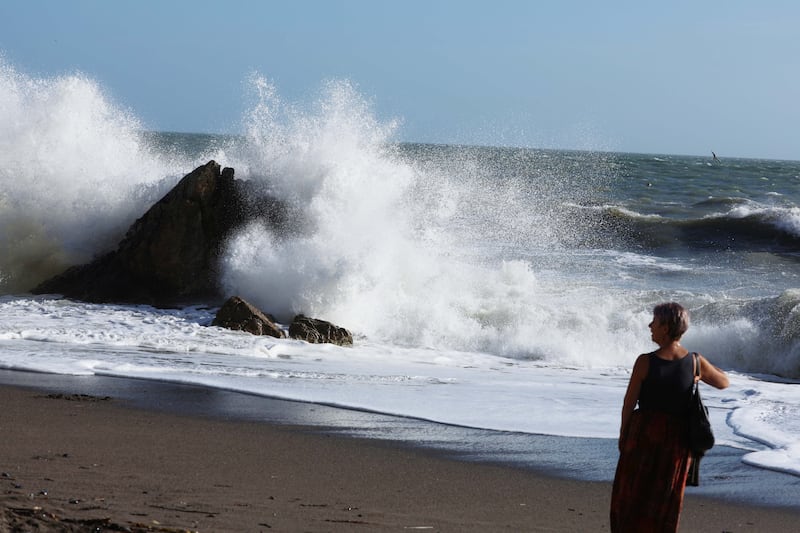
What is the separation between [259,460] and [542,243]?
54.1ft

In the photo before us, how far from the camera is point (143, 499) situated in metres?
4.63

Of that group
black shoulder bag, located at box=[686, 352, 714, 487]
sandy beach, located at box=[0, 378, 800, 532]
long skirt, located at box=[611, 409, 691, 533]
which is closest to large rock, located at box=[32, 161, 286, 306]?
sandy beach, located at box=[0, 378, 800, 532]

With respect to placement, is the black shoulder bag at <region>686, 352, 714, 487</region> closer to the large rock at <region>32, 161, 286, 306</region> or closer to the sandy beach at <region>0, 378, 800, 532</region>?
the sandy beach at <region>0, 378, 800, 532</region>

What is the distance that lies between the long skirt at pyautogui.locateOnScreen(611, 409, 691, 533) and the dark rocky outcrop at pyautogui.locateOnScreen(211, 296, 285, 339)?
7.32m

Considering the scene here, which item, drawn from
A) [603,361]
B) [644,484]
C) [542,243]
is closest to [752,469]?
[644,484]

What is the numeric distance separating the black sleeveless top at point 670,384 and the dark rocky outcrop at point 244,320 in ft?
24.2

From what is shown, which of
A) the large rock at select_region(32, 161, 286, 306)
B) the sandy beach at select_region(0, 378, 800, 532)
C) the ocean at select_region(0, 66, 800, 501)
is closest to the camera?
the sandy beach at select_region(0, 378, 800, 532)

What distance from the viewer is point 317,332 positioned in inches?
438

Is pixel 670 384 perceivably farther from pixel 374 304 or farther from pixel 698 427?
pixel 374 304

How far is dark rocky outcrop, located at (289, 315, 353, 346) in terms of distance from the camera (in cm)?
1102

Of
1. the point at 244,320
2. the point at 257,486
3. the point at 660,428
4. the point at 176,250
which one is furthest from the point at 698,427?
the point at 176,250

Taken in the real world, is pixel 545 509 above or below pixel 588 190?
below

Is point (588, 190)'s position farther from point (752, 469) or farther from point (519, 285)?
point (752, 469)

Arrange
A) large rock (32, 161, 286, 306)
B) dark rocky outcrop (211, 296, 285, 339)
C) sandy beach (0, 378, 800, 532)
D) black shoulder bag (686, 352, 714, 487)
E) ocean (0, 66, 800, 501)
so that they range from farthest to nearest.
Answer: large rock (32, 161, 286, 306) → dark rocky outcrop (211, 296, 285, 339) → ocean (0, 66, 800, 501) → sandy beach (0, 378, 800, 532) → black shoulder bag (686, 352, 714, 487)
